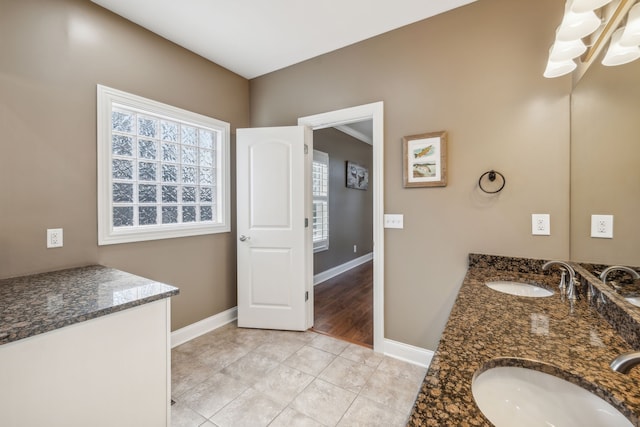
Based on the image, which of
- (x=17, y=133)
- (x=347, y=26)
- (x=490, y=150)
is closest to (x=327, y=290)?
(x=490, y=150)

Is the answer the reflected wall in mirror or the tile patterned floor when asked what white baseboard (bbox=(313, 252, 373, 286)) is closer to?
the tile patterned floor

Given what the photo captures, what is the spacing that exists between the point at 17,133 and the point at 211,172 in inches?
51.7

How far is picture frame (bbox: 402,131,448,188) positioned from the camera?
194cm

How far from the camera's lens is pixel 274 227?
8.58 ft

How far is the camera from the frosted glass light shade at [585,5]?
3.66 ft

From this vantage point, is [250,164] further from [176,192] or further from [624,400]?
[624,400]

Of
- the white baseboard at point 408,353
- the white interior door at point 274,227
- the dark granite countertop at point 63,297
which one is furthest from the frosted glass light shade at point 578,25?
the dark granite countertop at point 63,297

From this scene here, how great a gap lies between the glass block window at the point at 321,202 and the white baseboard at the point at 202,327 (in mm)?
1623

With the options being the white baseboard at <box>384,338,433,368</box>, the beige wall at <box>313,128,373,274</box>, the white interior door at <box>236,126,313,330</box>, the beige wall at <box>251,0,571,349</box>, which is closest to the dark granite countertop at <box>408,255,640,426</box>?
the beige wall at <box>251,0,571,349</box>

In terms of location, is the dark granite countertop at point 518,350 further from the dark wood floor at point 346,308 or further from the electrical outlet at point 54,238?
the electrical outlet at point 54,238

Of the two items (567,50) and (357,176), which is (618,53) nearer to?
(567,50)

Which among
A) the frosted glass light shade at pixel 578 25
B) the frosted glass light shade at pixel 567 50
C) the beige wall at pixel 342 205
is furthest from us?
the beige wall at pixel 342 205

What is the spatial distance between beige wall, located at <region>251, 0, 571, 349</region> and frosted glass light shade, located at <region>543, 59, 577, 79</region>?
0.60ft

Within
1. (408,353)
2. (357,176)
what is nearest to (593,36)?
(408,353)
